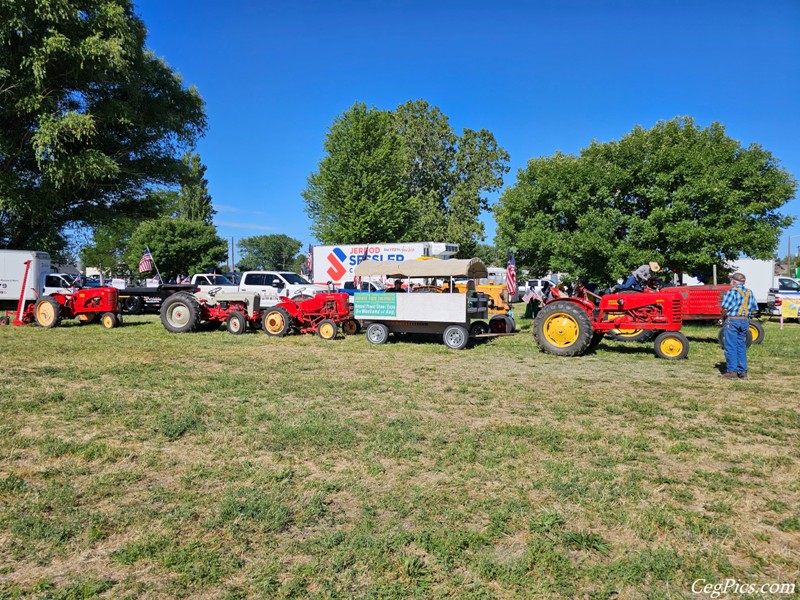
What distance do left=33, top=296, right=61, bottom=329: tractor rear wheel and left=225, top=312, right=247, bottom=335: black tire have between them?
557 centimetres

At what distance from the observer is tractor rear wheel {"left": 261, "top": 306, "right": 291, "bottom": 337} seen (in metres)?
13.6

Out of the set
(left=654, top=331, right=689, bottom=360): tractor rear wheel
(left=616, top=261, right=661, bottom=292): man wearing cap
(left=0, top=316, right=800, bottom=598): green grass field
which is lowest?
(left=0, top=316, right=800, bottom=598): green grass field

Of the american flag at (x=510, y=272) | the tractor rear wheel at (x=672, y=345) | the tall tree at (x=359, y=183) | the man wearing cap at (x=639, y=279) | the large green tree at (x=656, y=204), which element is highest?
the tall tree at (x=359, y=183)

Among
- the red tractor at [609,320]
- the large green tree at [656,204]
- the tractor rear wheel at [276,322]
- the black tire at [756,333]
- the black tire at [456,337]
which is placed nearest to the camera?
the red tractor at [609,320]

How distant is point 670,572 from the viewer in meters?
2.78

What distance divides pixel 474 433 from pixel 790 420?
11.6ft

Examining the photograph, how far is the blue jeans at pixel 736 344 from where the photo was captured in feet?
26.4

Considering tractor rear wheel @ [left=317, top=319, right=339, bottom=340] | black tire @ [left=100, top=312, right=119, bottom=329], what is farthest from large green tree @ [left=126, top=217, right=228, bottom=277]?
tractor rear wheel @ [left=317, top=319, right=339, bottom=340]

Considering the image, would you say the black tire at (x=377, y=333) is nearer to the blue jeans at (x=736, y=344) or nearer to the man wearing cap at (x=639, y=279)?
the man wearing cap at (x=639, y=279)

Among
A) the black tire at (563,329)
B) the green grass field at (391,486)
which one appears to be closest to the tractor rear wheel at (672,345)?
the black tire at (563,329)

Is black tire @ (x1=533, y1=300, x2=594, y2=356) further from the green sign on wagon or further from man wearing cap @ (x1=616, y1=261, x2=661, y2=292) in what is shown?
the green sign on wagon

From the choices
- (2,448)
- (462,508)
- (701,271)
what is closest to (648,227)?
(701,271)

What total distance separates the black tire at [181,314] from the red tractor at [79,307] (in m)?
2.15

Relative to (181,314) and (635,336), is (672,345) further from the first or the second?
(181,314)
